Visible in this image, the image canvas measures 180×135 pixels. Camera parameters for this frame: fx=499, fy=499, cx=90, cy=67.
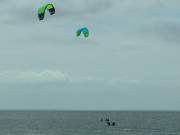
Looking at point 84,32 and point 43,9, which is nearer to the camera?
point 43,9

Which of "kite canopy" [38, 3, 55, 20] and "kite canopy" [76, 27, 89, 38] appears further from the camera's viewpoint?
"kite canopy" [76, 27, 89, 38]

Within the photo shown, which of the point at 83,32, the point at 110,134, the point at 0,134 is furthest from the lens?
the point at 110,134

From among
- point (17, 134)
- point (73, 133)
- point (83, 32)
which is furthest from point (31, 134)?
point (83, 32)

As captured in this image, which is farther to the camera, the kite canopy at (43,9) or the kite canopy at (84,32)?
the kite canopy at (84,32)

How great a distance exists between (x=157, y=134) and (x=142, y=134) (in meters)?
3.22

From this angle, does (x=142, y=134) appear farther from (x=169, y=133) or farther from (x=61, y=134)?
(x=61, y=134)

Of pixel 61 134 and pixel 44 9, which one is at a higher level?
pixel 44 9

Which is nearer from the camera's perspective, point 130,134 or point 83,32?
point 83,32

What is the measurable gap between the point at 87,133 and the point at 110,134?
5063 mm

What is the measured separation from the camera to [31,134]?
313ft

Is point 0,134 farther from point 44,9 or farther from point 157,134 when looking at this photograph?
point 44,9

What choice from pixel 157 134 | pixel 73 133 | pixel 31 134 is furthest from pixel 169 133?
pixel 31 134

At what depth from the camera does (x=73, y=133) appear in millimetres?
102188

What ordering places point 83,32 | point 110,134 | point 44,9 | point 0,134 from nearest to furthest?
point 44,9 → point 83,32 → point 0,134 → point 110,134
